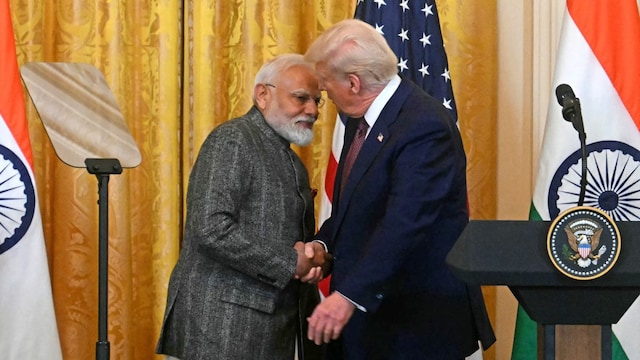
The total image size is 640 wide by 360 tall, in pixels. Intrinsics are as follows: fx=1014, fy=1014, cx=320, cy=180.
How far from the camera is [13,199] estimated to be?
12.2 feet

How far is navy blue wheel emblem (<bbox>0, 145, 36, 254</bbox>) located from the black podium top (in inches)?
81.8

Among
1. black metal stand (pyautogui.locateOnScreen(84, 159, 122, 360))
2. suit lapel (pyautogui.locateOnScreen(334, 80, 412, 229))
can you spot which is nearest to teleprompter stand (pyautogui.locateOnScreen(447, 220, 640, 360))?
suit lapel (pyautogui.locateOnScreen(334, 80, 412, 229))

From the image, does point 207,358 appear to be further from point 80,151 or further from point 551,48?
point 551,48

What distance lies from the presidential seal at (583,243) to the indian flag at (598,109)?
5.80 ft

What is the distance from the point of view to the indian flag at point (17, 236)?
3.75m

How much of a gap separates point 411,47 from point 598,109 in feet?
2.60

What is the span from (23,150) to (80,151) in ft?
1.49

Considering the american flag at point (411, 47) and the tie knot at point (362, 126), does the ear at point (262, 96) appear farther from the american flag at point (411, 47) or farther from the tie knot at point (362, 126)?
the american flag at point (411, 47)

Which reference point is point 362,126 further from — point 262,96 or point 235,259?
point 235,259

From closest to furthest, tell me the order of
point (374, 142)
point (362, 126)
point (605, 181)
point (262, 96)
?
point (374, 142) → point (362, 126) → point (262, 96) → point (605, 181)

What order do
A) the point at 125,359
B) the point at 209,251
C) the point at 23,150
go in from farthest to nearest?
the point at 125,359 → the point at 23,150 → the point at 209,251

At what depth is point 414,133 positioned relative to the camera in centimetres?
293

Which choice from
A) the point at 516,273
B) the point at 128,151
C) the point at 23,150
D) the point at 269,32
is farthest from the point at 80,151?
the point at 516,273

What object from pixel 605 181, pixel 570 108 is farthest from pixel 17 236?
pixel 605 181
